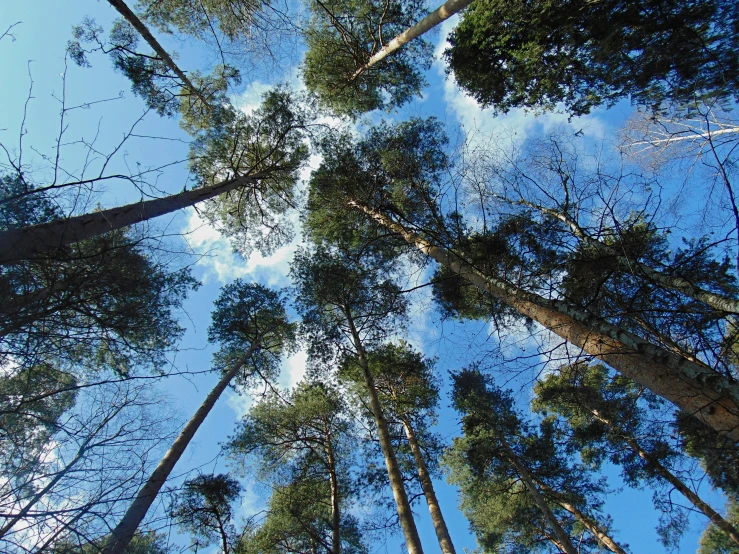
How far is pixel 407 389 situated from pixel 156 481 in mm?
7524

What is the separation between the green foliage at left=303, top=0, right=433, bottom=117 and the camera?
8.45 m

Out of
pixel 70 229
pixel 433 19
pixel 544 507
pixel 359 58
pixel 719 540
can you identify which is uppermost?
pixel 359 58

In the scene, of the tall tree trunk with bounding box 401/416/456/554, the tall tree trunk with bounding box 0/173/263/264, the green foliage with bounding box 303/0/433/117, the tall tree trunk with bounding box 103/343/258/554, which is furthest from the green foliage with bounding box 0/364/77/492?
the green foliage with bounding box 303/0/433/117

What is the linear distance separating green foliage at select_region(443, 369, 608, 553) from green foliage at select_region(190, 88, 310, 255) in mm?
8019

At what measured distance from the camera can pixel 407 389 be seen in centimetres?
1057

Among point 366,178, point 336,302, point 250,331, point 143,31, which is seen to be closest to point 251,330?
point 250,331

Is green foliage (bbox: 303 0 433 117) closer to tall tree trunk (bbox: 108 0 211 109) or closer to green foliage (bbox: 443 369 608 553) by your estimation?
tall tree trunk (bbox: 108 0 211 109)

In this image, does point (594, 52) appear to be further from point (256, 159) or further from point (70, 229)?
point (70, 229)

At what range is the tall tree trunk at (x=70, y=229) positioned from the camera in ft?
8.39

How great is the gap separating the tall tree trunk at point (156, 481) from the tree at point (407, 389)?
3966 mm

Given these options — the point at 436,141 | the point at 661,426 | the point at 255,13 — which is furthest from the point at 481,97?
the point at 661,426

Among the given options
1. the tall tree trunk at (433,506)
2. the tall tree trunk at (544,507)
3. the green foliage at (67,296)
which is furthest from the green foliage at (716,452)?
the tall tree trunk at (544,507)

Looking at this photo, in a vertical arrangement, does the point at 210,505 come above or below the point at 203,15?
below

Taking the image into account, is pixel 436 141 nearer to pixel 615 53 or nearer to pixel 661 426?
pixel 615 53
